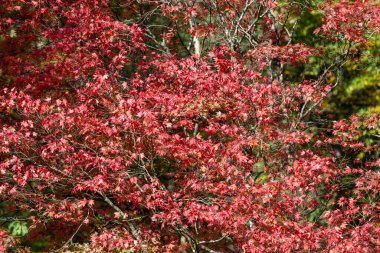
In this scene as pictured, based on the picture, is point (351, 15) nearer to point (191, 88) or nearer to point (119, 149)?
point (191, 88)

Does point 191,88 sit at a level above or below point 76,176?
above

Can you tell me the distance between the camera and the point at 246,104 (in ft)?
30.7

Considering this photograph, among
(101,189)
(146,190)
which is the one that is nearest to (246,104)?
(146,190)

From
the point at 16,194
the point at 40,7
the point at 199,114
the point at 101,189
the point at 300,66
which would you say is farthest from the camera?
the point at 300,66

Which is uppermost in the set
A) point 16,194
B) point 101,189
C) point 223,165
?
point 223,165

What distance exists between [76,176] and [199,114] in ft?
9.55

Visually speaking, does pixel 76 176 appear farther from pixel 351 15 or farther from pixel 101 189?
pixel 351 15

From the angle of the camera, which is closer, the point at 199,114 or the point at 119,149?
the point at 119,149

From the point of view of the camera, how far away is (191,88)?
10.2 meters

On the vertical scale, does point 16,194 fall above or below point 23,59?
below

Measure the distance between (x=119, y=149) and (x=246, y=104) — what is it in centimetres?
272

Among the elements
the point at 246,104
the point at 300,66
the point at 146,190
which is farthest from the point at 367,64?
the point at 146,190

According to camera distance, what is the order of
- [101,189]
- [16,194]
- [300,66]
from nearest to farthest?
[101,189]
[16,194]
[300,66]

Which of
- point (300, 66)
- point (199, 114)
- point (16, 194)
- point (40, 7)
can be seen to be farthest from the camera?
point (300, 66)
